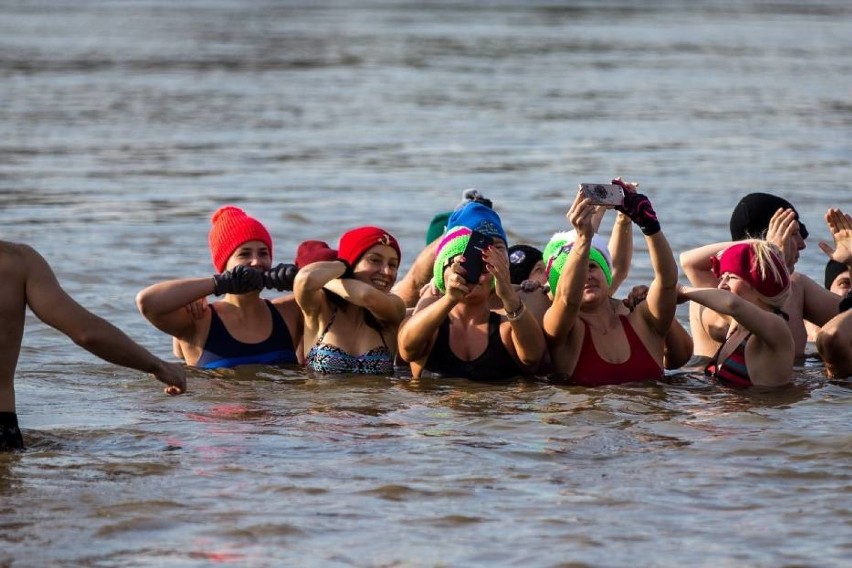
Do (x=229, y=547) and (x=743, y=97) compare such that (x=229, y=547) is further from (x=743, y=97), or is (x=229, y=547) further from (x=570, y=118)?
(x=743, y=97)

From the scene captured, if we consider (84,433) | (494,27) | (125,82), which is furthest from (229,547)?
(494,27)

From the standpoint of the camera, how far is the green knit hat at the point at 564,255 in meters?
9.14

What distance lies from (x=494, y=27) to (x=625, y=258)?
44734 mm

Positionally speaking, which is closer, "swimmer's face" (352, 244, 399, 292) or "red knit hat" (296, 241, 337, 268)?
"swimmer's face" (352, 244, 399, 292)

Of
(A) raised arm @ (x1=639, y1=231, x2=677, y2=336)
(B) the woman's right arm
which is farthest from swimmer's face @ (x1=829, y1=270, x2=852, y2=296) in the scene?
(B) the woman's right arm

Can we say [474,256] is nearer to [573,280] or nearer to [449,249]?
[449,249]

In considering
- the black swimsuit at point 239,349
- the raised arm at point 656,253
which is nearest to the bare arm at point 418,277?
the black swimsuit at point 239,349

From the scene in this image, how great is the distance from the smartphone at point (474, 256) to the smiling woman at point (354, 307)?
0.74 m

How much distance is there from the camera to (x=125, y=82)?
3238 cm

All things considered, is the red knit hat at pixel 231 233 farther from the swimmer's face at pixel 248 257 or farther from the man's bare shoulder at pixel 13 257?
the man's bare shoulder at pixel 13 257

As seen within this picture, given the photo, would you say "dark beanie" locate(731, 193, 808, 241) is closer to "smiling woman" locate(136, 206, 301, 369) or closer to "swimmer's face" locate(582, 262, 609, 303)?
"swimmer's face" locate(582, 262, 609, 303)

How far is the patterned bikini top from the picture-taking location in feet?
32.0

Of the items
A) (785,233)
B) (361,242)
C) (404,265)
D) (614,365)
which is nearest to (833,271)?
(785,233)

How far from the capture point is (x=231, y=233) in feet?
32.2
